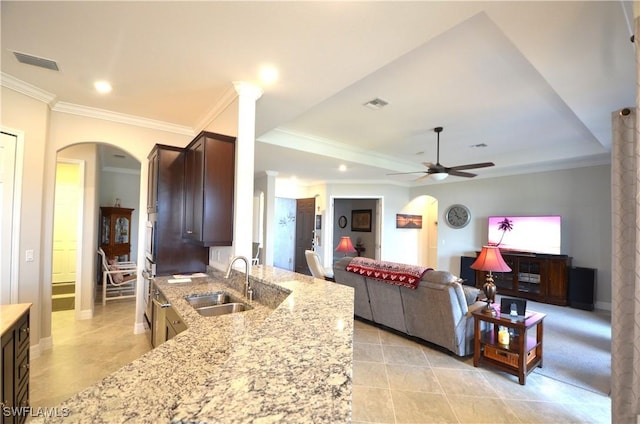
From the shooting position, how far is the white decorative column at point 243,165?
2.74 meters

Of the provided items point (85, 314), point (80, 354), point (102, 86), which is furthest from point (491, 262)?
point (85, 314)

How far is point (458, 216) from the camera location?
23.9 feet

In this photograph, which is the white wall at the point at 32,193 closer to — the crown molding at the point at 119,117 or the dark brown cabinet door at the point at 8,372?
the crown molding at the point at 119,117

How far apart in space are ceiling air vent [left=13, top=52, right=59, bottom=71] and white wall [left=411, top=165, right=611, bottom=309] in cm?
741

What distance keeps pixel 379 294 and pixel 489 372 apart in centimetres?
136

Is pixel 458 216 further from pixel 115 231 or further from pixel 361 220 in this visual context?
pixel 115 231

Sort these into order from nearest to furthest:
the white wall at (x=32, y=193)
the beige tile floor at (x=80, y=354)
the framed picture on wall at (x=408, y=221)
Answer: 1. the beige tile floor at (x=80, y=354)
2. the white wall at (x=32, y=193)
3. the framed picture on wall at (x=408, y=221)

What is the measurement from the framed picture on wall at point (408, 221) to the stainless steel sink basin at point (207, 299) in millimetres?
6318

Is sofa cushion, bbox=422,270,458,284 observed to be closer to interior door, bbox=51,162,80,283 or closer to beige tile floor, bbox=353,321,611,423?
beige tile floor, bbox=353,321,611,423

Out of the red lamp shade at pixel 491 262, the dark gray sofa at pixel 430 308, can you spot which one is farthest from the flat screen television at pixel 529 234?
the red lamp shade at pixel 491 262

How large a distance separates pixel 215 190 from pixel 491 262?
9.61ft

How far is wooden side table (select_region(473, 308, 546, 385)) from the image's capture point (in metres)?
2.71

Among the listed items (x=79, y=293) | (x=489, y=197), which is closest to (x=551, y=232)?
(x=489, y=197)

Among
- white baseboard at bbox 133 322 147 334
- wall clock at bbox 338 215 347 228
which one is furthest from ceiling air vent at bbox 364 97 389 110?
wall clock at bbox 338 215 347 228
